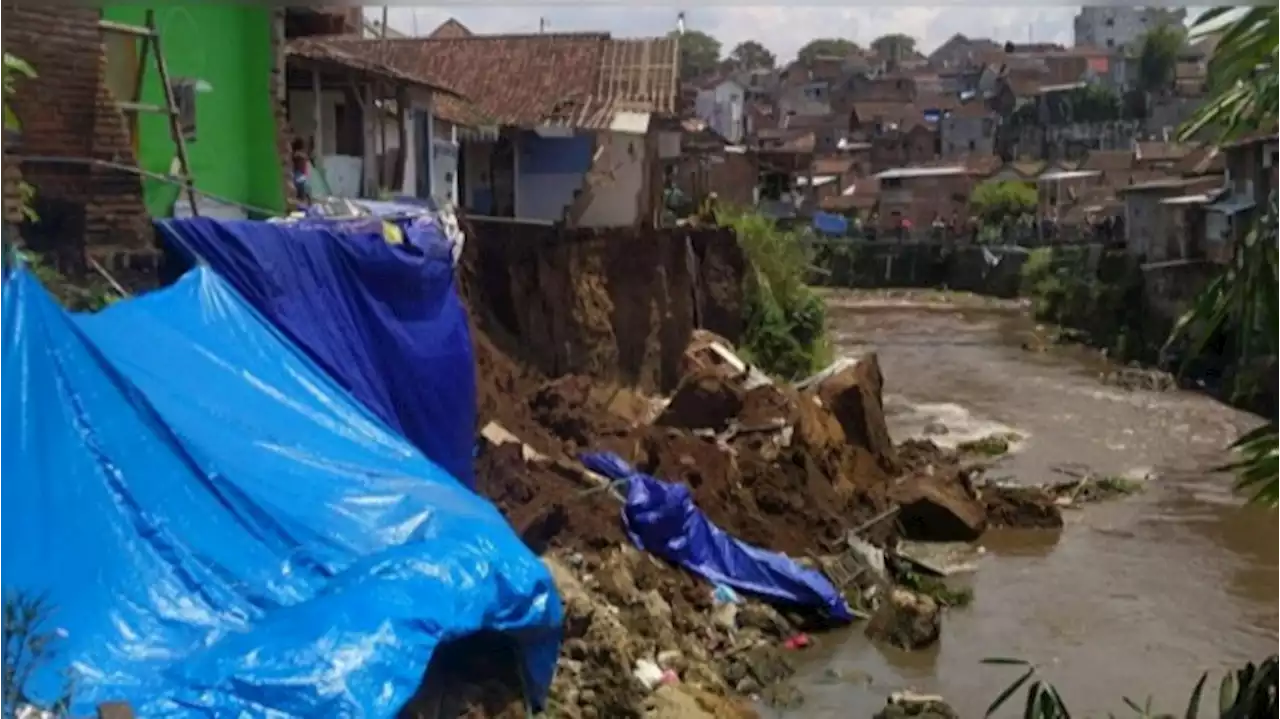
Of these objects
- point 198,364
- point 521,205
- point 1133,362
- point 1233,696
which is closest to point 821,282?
point 1133,362

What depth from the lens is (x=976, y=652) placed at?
14008mm

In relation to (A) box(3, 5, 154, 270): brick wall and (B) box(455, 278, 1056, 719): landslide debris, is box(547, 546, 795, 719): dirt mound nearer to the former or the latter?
(B) box(455, 278, 1056, 719): landslide debris

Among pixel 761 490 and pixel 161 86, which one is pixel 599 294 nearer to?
pixel 761 490

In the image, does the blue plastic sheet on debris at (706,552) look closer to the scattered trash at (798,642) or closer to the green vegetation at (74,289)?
the scattered trash at (798,642)

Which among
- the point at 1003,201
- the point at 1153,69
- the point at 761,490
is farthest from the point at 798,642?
the point at 1153,69

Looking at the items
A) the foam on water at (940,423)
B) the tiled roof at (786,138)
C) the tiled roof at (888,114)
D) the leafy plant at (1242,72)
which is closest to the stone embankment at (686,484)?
the foam on water at (940,423)

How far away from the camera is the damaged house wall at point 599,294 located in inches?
802

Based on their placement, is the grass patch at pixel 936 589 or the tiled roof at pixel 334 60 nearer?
the grass patch at pixel 936 589

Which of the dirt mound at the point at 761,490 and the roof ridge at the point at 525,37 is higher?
the roof ridge at the point at 525,37

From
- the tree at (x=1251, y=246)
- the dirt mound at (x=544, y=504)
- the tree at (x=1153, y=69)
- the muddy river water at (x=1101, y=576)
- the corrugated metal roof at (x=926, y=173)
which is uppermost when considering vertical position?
the tree at (x=1153, y=69)

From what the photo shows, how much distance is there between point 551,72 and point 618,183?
7.57ft

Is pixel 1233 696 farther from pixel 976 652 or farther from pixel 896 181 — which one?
pixel 896 181

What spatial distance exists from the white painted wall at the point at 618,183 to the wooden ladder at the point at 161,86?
46.9 ft

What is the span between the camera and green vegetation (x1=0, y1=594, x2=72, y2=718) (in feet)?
12.9
